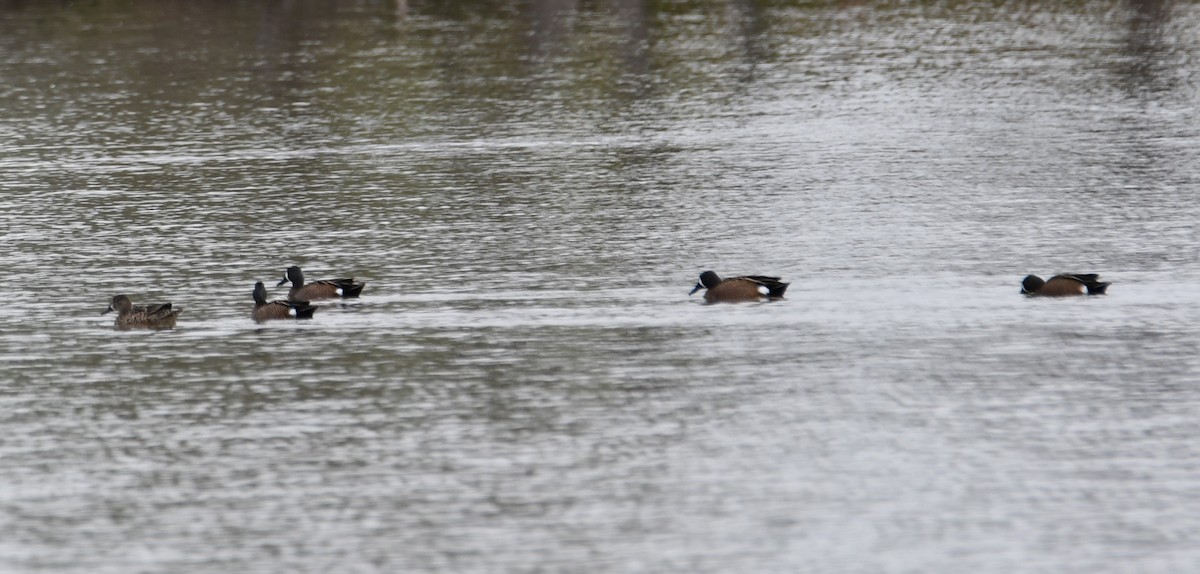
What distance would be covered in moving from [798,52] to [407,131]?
61.9 ft

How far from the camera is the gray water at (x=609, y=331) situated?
16891mm

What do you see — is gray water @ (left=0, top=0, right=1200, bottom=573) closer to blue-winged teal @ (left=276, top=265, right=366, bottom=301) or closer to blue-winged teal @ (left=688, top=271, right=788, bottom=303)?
blue-winged teal @ (left=688, top=271, right=788, bottom=303)

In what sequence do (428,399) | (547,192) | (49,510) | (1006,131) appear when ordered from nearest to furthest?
(49,510) → (428,399) → (547,192) → (1006,131)

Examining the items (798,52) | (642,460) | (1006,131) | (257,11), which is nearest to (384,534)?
(642,460)

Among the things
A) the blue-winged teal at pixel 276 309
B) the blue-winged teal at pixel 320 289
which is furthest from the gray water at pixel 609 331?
the blue-winged teal at pixel 320 289

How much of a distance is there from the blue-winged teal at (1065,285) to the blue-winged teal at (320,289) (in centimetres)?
919

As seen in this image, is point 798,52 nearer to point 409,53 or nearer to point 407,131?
point 409,53

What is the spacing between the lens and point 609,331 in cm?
2444

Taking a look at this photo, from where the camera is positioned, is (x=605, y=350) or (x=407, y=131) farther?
(x=407, y=131)

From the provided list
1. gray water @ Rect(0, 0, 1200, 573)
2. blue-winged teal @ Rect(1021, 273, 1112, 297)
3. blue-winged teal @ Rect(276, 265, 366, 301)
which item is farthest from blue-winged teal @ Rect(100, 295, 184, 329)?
blue-winged teal @ Rect(1021, 273, 1112, 297)

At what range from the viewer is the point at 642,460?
740 inches

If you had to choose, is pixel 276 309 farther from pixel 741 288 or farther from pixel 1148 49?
→ pixel 1148 49

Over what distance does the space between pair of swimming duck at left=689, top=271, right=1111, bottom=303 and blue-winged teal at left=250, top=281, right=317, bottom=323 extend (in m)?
5.35

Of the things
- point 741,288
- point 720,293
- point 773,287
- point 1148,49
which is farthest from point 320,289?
point 1148,49
